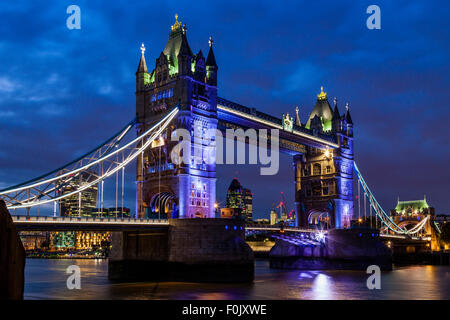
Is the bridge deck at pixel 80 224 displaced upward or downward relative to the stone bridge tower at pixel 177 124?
downward

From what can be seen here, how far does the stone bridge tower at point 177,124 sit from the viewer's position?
1781 inches

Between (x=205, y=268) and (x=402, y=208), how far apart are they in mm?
88528

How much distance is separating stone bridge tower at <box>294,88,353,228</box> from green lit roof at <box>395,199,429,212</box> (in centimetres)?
4795

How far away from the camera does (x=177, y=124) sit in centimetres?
4550

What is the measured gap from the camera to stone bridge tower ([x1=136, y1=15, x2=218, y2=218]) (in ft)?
148

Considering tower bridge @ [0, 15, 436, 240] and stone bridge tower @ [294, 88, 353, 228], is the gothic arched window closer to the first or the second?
stone bridge tower @ [294, 88, 353, 228]

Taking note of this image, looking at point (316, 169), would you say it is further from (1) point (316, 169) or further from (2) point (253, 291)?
(2) point (253, 291)

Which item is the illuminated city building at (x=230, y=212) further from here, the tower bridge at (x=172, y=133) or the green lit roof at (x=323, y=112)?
the green lit roof at (x=323, y=112)

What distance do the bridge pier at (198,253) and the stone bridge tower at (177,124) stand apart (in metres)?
3.09

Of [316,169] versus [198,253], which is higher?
[316,169]

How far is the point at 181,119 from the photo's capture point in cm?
4522

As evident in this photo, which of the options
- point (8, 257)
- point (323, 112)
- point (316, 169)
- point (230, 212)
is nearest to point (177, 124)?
point (230, 212)

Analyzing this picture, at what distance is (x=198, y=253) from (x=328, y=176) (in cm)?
3412

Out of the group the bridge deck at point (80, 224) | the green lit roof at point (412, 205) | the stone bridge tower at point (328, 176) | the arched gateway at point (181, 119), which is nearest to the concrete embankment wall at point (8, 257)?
the bridge deck at point (80, 224)
